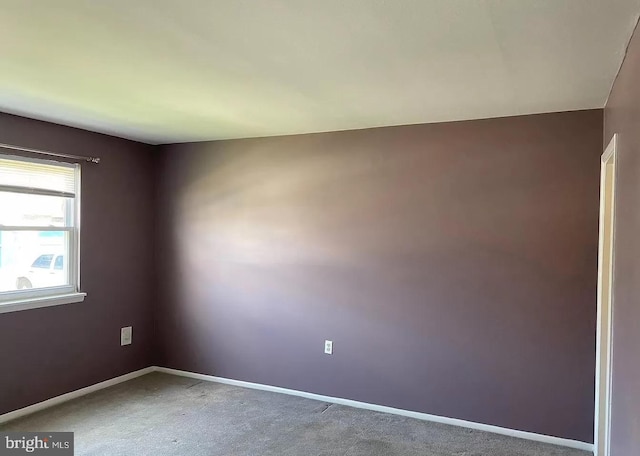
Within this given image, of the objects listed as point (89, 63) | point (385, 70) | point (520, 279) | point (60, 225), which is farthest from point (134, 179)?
point (520, 279)

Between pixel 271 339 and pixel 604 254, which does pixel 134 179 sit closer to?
pixel 271 339

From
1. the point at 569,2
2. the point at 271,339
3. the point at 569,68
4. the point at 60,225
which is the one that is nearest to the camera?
the point at 569,2

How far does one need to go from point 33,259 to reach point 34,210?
36 cm

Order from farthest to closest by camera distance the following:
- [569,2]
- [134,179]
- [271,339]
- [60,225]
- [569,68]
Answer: [134,179] < [271,339] < [60,225] < [569,68] < [569,2]

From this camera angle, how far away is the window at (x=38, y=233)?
3.44 m

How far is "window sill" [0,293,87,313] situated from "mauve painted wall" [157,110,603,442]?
905 millimetres

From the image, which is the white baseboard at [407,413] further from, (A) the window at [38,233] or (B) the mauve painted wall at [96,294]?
(A) the window at [38,233]

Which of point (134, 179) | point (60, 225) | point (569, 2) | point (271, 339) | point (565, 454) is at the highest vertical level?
point (569, 2)

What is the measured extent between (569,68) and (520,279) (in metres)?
1.47

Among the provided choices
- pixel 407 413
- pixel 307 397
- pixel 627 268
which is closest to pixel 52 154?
pixel 307 397

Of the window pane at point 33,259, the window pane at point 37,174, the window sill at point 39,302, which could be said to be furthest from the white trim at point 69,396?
the window pane at point 37,174

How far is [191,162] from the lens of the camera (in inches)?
175

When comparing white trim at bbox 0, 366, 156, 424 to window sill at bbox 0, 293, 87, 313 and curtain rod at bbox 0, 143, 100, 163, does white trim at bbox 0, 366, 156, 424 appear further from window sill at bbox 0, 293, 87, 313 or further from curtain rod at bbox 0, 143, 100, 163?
curtain rod at bbox 0, 143, 100, 163

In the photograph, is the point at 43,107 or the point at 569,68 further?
the point at 43,107
